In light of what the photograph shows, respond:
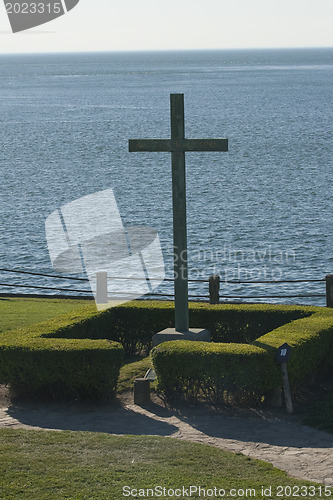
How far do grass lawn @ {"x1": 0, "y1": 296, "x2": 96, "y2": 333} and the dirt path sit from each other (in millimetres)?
3668

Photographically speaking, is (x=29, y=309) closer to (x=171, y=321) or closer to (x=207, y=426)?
(x=171, y=321)

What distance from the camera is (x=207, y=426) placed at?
10.9m

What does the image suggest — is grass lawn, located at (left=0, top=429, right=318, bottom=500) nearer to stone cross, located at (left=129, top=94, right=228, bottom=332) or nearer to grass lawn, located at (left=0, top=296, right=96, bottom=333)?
stone cross, located at (left=129, top=94, right=228, bottom=332)

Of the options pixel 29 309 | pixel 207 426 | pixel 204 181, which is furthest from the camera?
pixel 204 181

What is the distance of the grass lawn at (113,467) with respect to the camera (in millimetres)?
8422

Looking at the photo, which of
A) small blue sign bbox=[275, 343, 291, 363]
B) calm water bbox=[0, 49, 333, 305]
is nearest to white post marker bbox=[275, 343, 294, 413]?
small blue sign bbox=[275, 343, 291, 363]

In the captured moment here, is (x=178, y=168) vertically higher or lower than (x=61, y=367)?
higher

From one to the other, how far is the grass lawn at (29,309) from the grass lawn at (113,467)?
5341 millimetres

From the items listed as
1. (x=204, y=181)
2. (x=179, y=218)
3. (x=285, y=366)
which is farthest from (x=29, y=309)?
(x=204, y=181)

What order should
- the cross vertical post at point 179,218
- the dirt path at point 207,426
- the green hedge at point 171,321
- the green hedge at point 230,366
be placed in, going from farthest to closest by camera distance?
the green hedge at point 171,321 → the cross vertical post at point 179,218 → the green hedge at point 230,366 → the dirt path at point 207,426

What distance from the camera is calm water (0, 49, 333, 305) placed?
33.3m

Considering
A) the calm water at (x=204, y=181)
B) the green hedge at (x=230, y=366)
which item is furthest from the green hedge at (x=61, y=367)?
the calm water at (x=204, y=181)

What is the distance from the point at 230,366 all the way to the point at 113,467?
3067mm

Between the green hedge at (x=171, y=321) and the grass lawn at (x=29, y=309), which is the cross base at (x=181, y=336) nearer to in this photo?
the green hedge at (x=171, y=321)
